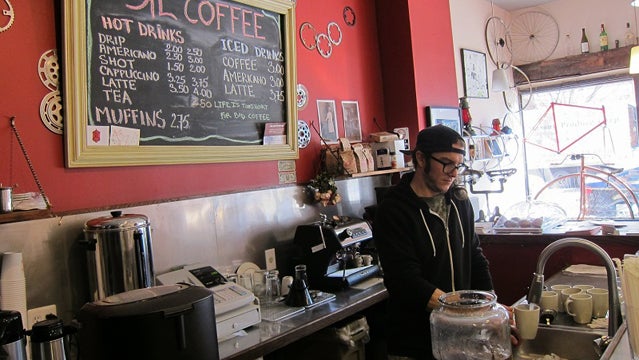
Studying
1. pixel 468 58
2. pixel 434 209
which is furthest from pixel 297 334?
pixel 468 58

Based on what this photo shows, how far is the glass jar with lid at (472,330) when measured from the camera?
131cm

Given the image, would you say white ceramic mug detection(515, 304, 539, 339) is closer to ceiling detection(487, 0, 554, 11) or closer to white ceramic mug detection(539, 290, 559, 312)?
white ceramic mug detection(539, 290, 559, 312)

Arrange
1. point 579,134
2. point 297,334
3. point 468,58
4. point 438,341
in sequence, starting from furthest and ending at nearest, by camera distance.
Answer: point 579,134 → point 468,58 → point 297,334 → point 438,341

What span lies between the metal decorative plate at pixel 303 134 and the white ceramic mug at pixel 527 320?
1860 millimetres

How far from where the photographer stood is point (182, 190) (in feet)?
8.29

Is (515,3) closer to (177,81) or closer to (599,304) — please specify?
(177,81)

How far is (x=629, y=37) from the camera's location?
17.3 feet

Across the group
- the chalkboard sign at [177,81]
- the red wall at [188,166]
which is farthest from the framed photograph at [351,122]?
the chalkboard sign at [177,81]

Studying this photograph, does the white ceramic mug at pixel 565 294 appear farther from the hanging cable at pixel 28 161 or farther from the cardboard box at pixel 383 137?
the hanging cable at pixel 28 161

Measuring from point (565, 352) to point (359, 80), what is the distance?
7.99 feet

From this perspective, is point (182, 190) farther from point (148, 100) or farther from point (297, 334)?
point (297, 334)

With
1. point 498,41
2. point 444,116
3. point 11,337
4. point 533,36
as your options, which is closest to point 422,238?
point 11,337

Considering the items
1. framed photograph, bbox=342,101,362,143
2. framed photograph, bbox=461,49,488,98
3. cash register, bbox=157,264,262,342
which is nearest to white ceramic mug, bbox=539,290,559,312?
cash register, bbox=157,264,262,342

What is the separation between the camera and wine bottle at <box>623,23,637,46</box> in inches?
207
